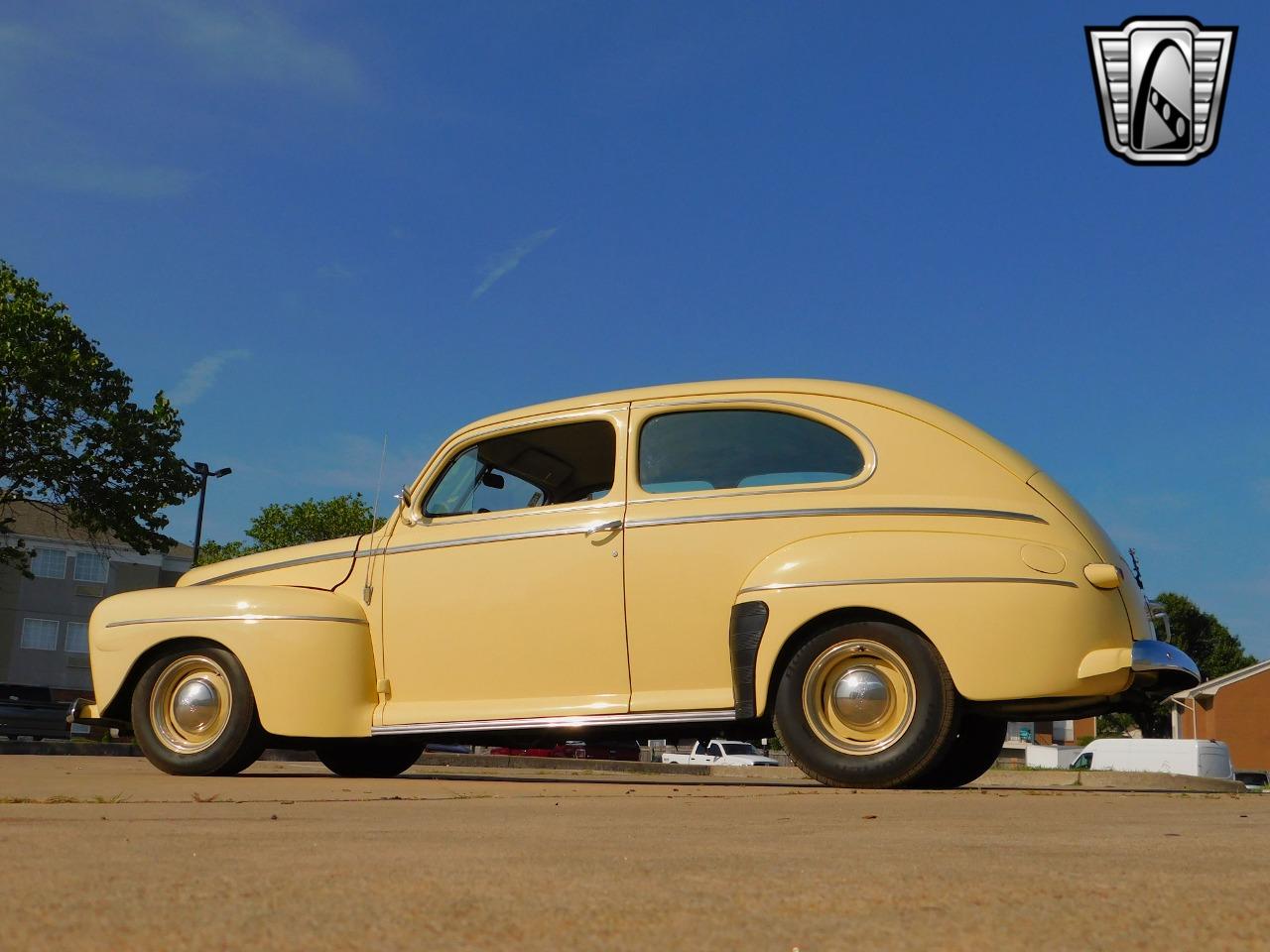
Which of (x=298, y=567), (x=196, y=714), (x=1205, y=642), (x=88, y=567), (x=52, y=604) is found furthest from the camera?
(x=1205, y=642)

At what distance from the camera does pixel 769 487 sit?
6.14 m

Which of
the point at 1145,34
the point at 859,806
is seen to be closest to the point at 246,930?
the point at 859,806

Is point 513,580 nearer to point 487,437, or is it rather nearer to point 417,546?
point 417,546

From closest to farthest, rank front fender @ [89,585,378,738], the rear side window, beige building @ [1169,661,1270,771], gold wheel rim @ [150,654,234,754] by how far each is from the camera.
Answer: the rear side window, front fender @ [89,585,378,738], gold wheel rim @ [150,654,234,754], beige building @ [1169,661,1270,771]

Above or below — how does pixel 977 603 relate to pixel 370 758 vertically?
above

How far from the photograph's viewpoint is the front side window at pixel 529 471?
6.77 m

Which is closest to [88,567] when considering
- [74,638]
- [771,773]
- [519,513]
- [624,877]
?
[74,638]

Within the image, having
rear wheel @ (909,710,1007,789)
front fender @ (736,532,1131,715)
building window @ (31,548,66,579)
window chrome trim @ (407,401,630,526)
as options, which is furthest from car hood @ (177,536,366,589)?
building window @ (31,548,66,579)

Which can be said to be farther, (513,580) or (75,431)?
(75,431)

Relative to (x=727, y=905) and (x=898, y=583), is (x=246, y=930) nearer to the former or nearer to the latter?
(x=727, y=905)

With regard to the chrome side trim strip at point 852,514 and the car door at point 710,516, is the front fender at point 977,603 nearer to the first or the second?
the chrome side trim strip at point 852,514

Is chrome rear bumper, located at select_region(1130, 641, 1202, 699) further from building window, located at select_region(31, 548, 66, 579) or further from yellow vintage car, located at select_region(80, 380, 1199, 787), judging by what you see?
building window, located at select_region(31, 548, 66, 579)

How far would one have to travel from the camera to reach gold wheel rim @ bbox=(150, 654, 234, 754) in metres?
7.14

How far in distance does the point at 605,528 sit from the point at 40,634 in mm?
57795
